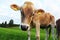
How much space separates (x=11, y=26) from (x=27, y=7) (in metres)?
27.4

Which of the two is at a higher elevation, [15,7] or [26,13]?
[15,7]

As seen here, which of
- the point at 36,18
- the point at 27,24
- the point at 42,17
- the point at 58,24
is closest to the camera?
the point at 27,24

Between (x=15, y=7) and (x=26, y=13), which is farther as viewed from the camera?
(x=15, y=7)

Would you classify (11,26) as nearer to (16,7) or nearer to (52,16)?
(52,16)

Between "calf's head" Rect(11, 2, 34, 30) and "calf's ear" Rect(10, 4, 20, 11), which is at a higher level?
"calf's ear" Rect(10, 4, 20, 11)

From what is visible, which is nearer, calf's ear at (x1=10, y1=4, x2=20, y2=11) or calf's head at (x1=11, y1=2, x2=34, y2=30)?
calf's head at (x1=11, y1=2, x2=34, y2=30)

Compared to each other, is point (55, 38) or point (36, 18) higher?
point (36, 18)

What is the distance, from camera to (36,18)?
1306 centimetres

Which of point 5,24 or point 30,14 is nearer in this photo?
point 30,14

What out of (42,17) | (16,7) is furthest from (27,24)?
(42,17)

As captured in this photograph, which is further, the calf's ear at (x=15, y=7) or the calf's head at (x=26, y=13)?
the calf's ear at (x=15, y=7)

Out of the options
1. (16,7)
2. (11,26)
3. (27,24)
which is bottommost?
(11,26)

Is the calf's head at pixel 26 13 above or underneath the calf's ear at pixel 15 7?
underneath

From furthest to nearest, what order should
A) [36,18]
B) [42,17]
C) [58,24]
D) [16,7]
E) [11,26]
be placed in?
1. [11,26]
2. [58,24]
3. [42,17]
4. [36,18]
5. [16,7]
